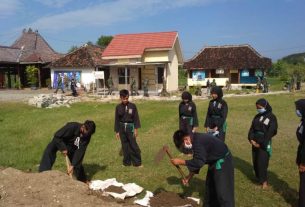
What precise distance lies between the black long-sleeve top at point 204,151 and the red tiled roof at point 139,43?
28.8 metres

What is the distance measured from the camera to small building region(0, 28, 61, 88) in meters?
39.0

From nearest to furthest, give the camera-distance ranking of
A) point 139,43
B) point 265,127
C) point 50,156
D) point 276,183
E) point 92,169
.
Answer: point 265,127 < point 50,156 < point 276,183 < point 92,169 < point 139,43

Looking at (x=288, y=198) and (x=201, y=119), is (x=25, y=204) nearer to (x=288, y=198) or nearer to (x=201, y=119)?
(x=288, y=198)

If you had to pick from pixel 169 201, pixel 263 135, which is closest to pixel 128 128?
pixel 169 201

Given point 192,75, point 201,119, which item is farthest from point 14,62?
point 201,119

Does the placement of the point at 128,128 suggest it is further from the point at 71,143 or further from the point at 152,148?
the point at 152,148

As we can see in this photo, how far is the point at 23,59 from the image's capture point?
39875 mm

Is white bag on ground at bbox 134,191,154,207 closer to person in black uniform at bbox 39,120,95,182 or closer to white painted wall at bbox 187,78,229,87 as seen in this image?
person in black uniform at bbox 39,120,95,182

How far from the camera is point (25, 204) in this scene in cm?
634

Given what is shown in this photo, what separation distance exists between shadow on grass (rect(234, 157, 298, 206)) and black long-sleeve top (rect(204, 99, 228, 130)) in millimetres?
1238

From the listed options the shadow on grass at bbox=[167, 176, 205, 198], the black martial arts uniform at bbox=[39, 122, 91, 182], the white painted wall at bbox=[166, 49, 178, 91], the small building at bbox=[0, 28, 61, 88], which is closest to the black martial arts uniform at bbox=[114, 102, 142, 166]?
the shadow on grass at bbox=[167, 176, 205, 198]

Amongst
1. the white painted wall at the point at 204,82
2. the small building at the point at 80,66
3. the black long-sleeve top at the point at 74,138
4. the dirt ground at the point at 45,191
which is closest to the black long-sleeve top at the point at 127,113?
the black long-sleeve top at the point at 74,138

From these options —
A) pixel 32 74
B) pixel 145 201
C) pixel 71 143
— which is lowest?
pixel 145 201

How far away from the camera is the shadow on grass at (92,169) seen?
349 inches
